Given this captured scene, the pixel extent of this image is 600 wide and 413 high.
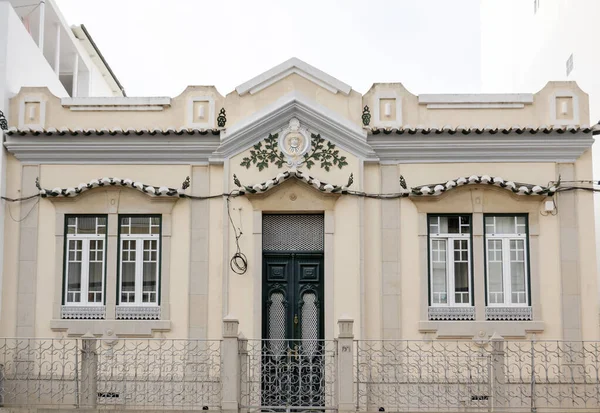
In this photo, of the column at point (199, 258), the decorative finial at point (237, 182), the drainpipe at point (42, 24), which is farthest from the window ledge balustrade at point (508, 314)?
the drainpipe at point (42, 24)

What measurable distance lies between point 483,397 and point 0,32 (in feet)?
38.4

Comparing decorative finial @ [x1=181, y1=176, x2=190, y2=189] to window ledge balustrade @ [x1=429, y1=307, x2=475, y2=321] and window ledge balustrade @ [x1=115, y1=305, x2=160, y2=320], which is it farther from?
window ledge balustrade @ [x1=429, y1=307, x2=475, y2=321]

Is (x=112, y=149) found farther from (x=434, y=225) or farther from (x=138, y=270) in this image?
(x=434, y=225)

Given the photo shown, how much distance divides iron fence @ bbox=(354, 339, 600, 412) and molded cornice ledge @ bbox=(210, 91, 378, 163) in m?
3.94

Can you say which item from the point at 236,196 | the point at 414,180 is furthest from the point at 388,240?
the point at 236,196

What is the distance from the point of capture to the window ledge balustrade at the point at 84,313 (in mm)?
16594

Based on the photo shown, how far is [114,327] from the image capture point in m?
16.5

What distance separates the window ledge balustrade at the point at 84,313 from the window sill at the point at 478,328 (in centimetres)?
625

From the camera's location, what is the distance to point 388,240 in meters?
16.7

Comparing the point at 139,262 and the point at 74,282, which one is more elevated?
the point at 139,262

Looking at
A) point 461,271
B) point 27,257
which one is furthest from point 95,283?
point 461,271

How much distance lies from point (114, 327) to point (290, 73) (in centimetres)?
612

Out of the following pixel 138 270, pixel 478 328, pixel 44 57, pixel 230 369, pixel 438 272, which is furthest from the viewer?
pixel 44 57

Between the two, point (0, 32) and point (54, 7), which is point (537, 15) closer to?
point (54, 7)
